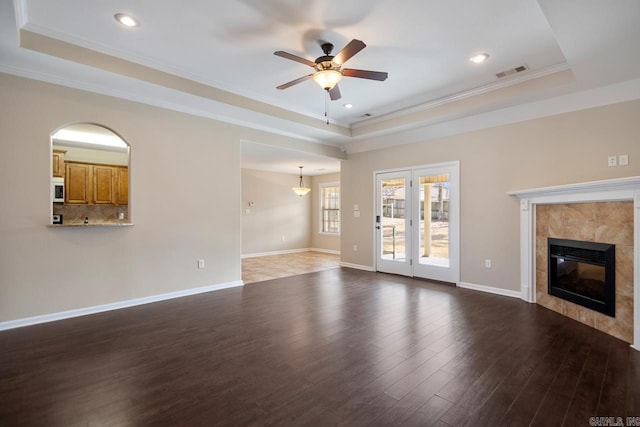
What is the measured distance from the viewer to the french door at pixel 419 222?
5285 mm

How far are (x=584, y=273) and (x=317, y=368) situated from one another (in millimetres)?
3297

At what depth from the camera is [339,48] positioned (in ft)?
11.0

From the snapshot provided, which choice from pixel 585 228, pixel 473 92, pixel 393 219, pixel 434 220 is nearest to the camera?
pixel 585 228

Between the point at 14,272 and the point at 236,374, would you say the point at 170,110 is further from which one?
the point at 236,374

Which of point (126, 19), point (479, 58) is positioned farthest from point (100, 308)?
point (479, 58)

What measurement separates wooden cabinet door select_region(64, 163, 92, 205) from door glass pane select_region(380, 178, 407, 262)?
6369 mm

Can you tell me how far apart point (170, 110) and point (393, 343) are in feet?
14.3

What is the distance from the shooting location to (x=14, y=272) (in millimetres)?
Result: 3311

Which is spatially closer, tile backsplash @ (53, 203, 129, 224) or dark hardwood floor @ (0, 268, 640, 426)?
dark hardwood floor @ (0, 268, 640, 426)

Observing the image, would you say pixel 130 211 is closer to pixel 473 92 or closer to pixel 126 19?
pixel 126 19

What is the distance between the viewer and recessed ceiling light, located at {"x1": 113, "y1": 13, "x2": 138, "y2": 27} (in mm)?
2742

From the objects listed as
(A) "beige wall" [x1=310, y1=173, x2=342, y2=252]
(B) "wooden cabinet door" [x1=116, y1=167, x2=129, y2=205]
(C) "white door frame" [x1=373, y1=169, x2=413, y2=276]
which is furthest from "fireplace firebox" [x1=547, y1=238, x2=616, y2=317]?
(B) "wooden cabinet door" [x1=116, y1=167, x2=129, y2=205]

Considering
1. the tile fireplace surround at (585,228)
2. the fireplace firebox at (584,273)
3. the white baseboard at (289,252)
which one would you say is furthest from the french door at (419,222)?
the white baseboard at (289,252)

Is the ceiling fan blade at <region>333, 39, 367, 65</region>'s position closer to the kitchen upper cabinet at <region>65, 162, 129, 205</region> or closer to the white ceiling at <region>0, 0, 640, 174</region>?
the white ceiling at <region>0, 0, 640, 174</region>
